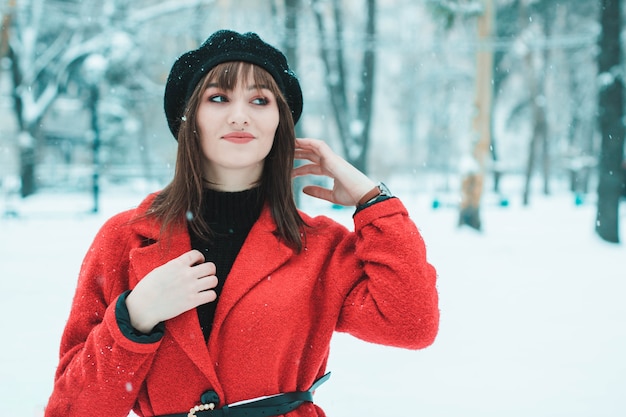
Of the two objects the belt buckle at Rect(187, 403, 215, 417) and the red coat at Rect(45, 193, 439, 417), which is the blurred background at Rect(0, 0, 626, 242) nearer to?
the red coat at Rect(45, 193, 439, 417)

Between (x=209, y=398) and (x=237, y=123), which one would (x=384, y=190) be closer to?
(x=237, y=123)

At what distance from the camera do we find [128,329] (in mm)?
1329

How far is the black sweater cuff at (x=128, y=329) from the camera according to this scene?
132cm

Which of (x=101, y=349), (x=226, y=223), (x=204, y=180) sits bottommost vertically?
(x=101, y=349)

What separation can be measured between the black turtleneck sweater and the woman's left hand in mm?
190

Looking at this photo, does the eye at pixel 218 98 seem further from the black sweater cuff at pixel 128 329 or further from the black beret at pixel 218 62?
the black sweater cuff at pixel 128 329

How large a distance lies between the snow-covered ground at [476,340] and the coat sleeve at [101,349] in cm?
229

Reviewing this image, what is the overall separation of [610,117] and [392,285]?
909 cm

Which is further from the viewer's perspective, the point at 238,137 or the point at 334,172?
the point at 334,172

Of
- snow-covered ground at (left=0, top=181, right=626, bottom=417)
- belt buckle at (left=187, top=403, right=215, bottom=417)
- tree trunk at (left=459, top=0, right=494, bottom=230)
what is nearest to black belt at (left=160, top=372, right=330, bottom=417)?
belt buckle at (left=187, top=403, right=215, bottom=417)

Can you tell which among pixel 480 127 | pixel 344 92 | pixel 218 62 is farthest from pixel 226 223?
pixel 344 92

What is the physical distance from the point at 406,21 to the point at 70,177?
15924 millimetres

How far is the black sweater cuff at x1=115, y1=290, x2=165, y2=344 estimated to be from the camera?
4.34ft

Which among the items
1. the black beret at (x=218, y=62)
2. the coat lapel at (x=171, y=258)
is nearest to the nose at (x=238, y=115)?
the black beret at (x=218, y=62)
